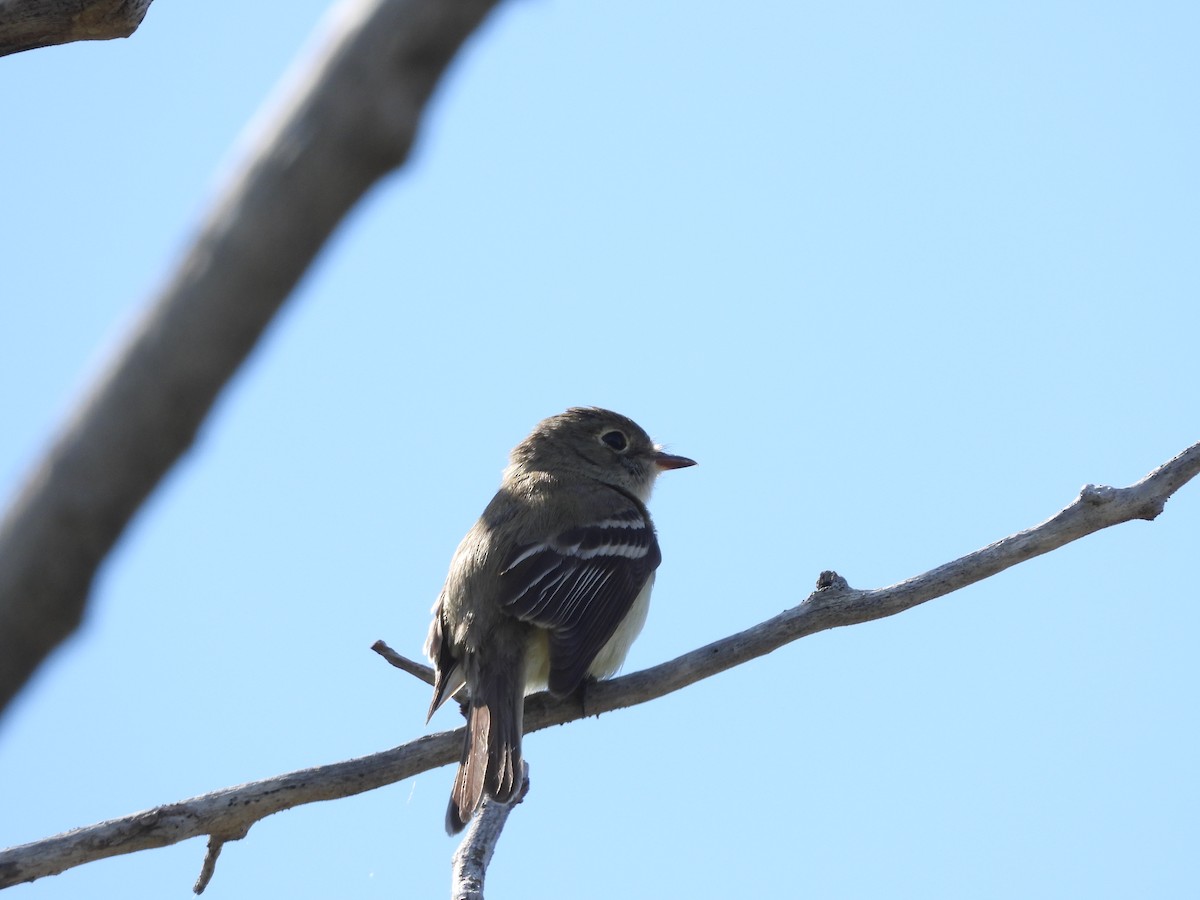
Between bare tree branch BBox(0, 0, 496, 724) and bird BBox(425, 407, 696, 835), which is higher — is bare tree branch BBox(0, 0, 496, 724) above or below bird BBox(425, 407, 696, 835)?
below

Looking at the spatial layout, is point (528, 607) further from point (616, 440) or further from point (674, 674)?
point (616, 440)

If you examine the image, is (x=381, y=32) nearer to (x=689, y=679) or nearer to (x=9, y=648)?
(x=9, y=648)

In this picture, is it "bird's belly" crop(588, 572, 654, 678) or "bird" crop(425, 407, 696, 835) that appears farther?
"bird's belly" crop(588, 572, 654, 678)

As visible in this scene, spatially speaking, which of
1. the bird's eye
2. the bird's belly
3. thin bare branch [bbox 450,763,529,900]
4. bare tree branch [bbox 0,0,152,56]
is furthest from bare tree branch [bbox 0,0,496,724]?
the bird's eye

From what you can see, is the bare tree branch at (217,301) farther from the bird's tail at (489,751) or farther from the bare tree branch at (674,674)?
the bird's tail at (489,751)

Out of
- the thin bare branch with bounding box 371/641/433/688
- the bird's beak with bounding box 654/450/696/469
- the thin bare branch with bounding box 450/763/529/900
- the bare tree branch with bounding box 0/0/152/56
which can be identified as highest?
the bird's beak with bounding box 654/450/696/469

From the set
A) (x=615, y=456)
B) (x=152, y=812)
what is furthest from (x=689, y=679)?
(x=615, y=456)

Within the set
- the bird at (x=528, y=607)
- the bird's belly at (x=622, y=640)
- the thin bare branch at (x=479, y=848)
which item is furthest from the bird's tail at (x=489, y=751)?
the bird's belly at (x=622, y=640)

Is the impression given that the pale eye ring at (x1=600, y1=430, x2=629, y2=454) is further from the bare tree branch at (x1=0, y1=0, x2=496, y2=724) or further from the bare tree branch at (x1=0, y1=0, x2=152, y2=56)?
the bare tree branch at (x1=0, y1=0, x2=496, y2=724)

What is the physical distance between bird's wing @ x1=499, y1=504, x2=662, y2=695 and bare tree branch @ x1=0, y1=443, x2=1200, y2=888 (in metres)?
0.63

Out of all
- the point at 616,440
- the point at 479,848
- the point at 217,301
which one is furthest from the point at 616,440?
the point at 217,301

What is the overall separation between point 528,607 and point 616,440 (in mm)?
2689

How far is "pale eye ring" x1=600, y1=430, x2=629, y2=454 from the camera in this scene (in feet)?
31.9

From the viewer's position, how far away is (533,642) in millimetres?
7371
